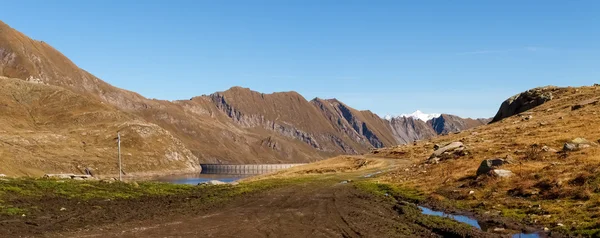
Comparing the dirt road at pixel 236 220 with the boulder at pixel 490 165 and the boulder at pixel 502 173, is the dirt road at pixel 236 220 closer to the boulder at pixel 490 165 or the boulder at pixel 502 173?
the boulder at pixel 502 173

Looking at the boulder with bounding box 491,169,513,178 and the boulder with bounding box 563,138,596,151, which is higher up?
the boulder with bounding box 563,138,596,151

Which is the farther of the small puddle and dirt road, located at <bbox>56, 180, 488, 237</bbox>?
dirt road, located at <bbox>56, 180, 488, 237</bbox>

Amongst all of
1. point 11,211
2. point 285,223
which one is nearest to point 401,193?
point 285,223

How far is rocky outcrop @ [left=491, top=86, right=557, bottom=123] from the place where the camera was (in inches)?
5207

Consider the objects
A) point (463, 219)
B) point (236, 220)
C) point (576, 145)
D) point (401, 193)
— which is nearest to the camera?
point (463, 219)

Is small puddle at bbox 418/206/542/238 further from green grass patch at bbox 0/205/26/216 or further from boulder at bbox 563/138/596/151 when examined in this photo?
green grass patch at bbox 0/205/26/216

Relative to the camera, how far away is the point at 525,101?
13775 cm

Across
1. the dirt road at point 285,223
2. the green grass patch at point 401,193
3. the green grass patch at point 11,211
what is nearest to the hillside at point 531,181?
the green grass patch at point 401,193

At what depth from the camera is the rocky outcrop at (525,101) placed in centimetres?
13225

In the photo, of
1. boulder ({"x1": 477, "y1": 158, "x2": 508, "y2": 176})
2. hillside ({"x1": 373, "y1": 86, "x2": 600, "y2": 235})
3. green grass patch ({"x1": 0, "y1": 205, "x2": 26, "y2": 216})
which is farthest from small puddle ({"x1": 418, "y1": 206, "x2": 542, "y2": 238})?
green grass patch ({"x1": 0, "y1": 205, "x2": 26, "y2": 216})

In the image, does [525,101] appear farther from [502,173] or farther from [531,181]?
[531,181]

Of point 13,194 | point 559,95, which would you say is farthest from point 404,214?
point 559,95

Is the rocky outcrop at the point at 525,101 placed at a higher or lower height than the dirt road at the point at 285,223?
higher

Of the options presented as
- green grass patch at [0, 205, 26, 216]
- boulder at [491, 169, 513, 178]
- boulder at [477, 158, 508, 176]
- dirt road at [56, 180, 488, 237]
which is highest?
boulder at [477, 158, 508, 176]
